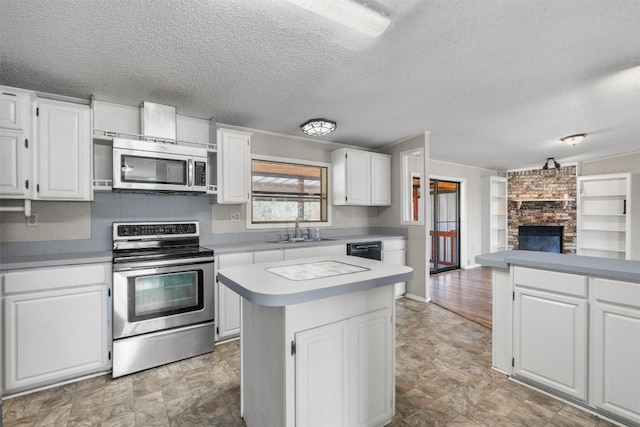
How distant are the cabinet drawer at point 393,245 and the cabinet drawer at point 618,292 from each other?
101 inches

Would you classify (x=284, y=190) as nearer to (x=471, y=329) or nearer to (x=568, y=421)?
(x=471, y=329)

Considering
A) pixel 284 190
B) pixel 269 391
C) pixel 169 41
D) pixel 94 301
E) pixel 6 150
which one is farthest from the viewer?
pixel 284 190

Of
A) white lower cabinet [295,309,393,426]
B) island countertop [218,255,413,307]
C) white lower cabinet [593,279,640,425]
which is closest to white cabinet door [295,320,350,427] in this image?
white lower cabinet [295,309,393,426]

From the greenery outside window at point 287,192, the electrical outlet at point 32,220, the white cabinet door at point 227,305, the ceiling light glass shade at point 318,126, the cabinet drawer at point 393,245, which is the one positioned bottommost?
the white cabinet door at point 227,305

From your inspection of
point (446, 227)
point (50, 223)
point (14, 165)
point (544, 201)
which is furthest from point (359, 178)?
point (544, 201)

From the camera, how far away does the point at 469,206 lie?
6.74 metres

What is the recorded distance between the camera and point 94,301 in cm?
238

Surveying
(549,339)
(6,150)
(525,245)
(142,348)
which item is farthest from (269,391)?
(525,245)

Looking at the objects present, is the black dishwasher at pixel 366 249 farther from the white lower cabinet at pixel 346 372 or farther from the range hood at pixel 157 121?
the range hood at pixel 157 121

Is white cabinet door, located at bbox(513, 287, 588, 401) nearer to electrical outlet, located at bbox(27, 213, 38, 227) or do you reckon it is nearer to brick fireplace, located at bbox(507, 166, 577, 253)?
electrical outlet, located at bbox(27, 213, 38, 227)

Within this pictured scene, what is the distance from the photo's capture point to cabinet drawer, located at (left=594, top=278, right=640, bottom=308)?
1749 millimetres

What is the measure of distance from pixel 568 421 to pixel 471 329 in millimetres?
1471

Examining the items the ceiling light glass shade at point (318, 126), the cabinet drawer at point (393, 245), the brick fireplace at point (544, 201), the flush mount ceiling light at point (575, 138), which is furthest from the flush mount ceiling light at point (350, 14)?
the brick fireplace at point (544, 201)

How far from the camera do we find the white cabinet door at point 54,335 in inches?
83.7
